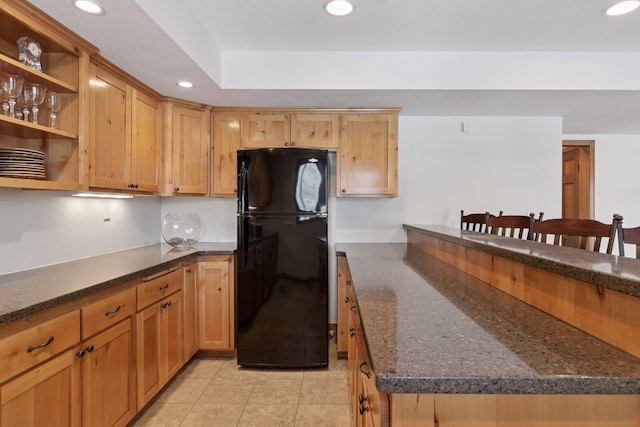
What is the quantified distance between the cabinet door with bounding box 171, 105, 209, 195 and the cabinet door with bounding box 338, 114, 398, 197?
1.18m

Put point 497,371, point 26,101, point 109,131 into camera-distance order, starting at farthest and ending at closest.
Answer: point 109,131
point 26,101
point 497,371

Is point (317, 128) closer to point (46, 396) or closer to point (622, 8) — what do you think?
point (622, 8)

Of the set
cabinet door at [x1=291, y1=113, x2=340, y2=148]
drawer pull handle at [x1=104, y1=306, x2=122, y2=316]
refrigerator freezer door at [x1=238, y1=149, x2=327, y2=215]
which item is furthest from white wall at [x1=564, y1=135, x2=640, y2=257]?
drawer pull handle at [x1=104, y1=306, x2=122, y2=316]

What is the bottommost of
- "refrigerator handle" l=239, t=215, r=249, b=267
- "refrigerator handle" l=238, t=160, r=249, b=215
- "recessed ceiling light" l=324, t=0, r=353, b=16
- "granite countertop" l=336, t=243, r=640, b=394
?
"granite countertop" l=336, t=243, r=640, b=394

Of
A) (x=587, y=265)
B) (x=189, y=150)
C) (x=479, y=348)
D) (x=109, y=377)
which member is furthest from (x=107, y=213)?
(x=587, y=265)

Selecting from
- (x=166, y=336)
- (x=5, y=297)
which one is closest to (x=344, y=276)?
(x=166, y=336)

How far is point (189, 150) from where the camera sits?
2.73 metres

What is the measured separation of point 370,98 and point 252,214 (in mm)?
1306

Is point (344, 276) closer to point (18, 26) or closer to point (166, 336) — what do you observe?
point (166, 336)

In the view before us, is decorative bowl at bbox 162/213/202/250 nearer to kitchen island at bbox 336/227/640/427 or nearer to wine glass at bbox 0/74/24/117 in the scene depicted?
wine glass at bbox 0/74/24/117

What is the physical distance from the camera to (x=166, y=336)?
7.11 feet

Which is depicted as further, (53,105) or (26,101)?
(53,105)

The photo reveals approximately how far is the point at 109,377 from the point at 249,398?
902mm

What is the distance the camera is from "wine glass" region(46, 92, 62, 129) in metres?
1.71
